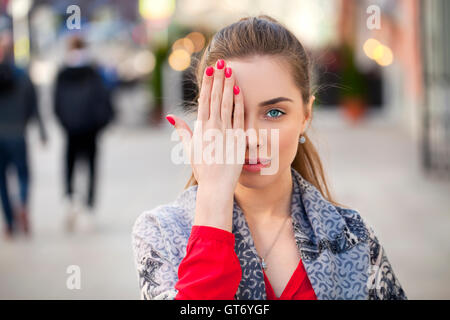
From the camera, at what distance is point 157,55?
16922mm

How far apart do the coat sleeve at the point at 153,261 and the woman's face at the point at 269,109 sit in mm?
270

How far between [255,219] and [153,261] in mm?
324

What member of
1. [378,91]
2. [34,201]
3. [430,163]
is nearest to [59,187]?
[34,201]

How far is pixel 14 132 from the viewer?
654 centimetres

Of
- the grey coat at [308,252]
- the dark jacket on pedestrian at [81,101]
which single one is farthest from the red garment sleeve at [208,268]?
the dark jacket on pedestrian at [81,101]

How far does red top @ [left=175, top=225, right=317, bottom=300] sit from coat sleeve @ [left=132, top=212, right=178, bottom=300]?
0.40 feet

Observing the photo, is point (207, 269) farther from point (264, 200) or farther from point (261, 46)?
point (261, 46)

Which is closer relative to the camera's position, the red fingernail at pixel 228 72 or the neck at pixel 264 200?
the red fingernail at pixel 228 72

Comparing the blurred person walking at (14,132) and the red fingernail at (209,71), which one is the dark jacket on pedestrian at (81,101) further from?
the red fingernail at (209,71)

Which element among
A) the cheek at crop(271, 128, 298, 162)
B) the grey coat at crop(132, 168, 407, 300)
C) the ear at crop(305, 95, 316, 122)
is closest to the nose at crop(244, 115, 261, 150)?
the cheek at crop(271, 128, 298, 162)

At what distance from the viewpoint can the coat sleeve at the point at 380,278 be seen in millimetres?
1749

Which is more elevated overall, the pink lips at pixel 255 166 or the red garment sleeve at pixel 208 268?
the pink lips at pixel 255 166

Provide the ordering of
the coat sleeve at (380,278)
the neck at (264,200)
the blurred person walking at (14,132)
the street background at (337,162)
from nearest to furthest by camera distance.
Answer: the coat sleeve at (380,278)
the neck at (264,200)
the street background at (337,162)
the blurred person walking at (14,132)

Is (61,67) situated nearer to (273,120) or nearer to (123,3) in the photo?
(273,120)
